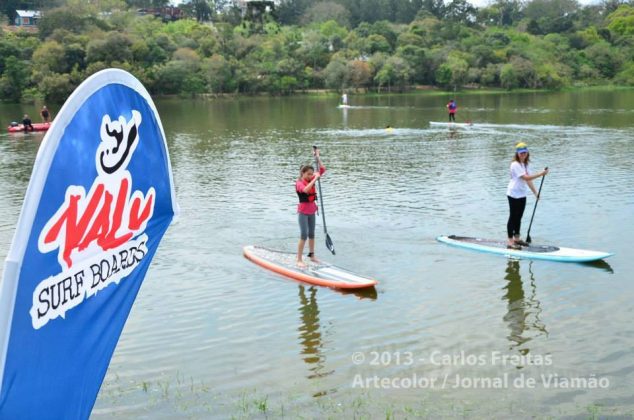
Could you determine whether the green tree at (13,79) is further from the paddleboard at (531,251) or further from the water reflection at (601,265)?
the water reflection at (601,265)

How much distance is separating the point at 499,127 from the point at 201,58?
61.1m

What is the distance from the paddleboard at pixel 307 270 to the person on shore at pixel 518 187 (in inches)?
129

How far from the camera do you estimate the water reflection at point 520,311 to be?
880cm

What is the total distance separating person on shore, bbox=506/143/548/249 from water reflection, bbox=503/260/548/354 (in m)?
1.12

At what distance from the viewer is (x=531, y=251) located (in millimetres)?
12234

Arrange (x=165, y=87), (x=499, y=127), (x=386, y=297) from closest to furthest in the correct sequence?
(x=386, y=297) → (x=499, y=127) → (x=165, y=87)

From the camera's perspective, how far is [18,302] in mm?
2541

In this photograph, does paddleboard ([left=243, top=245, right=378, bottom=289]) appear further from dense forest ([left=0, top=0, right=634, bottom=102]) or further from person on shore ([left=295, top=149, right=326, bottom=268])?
dense forest ([left=0, top=0, right=634, bottom=102])

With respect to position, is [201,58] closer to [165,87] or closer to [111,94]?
[165,87]

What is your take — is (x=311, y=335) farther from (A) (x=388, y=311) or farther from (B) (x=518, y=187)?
(B) (x=518, y=187)

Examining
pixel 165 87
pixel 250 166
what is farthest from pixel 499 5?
pixel 250 166

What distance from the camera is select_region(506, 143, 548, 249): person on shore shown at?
12062 mm

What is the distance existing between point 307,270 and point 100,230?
8.63m

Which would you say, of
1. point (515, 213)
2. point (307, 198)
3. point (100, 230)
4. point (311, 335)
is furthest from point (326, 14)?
point (100, 230)
